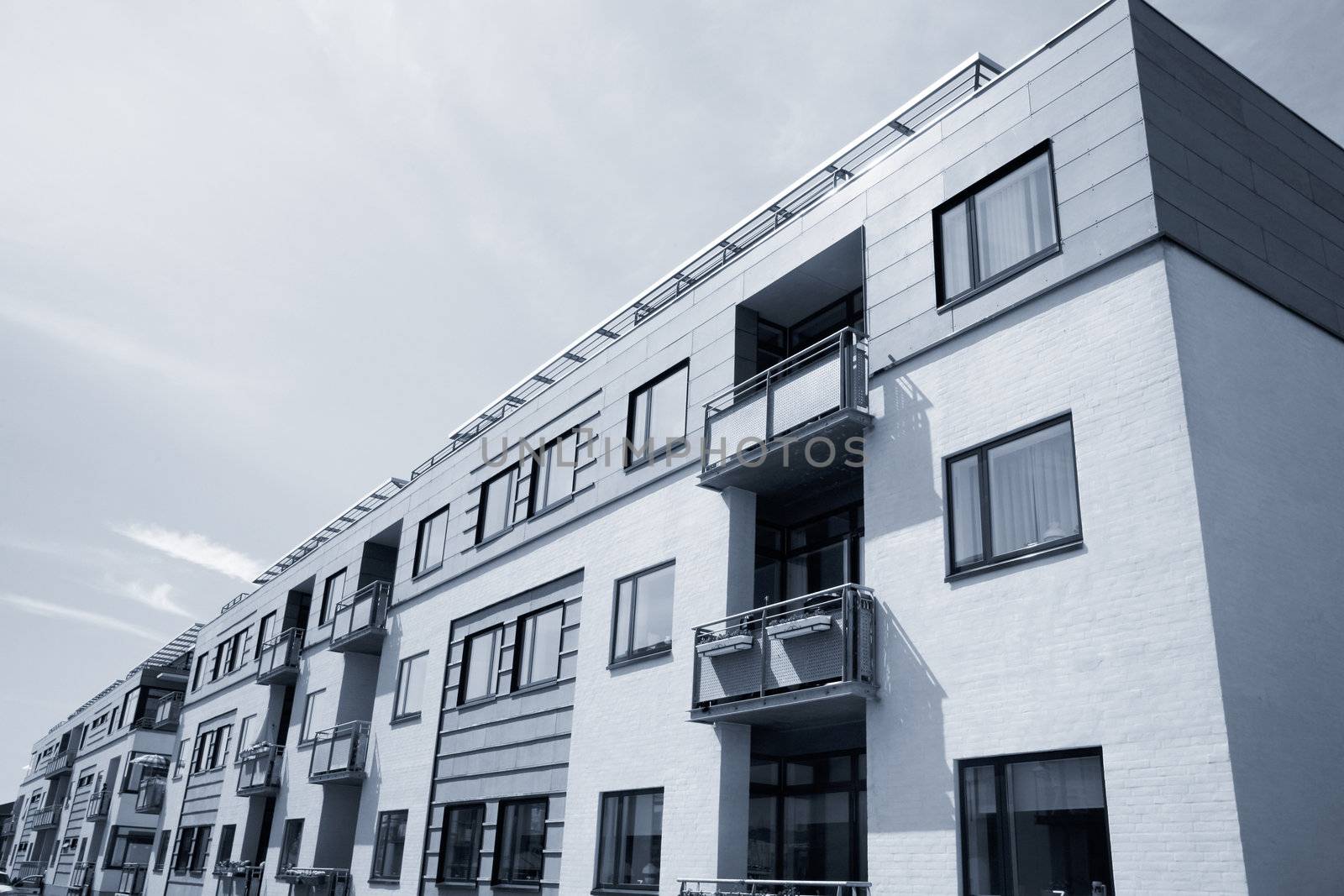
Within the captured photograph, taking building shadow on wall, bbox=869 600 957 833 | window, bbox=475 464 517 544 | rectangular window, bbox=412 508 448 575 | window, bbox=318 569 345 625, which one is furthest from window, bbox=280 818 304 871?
building shadow on wall, bbox=869 600 957 833

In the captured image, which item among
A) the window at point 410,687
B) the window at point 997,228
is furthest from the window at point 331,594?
the window at point 997,228

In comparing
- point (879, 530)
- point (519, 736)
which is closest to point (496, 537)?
point (519, 736)

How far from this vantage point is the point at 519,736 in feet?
69.3

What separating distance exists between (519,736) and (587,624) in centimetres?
290

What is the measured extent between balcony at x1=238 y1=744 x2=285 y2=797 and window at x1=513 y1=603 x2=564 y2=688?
13605mm

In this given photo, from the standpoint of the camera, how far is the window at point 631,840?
16.7m

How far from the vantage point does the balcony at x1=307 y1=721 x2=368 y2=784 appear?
2692 cm

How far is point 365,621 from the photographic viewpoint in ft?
94.3

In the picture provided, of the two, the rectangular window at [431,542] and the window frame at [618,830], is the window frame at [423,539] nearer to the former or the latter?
the rectangular window at [431,542]

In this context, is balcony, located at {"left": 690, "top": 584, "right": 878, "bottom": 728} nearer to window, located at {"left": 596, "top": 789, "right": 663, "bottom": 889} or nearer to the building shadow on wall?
the building shadow on wall

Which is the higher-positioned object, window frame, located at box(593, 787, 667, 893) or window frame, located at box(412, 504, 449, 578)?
window frame, located at box(412, 504, 449, 578)

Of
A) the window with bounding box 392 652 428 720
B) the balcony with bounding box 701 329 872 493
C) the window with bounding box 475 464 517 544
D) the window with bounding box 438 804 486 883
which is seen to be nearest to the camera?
the balcony with bounding box 701 329 872 493

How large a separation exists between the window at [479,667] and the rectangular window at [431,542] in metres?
3.18

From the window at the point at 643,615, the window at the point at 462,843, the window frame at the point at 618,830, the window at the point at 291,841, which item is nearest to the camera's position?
the window frame at the point at 618,830
